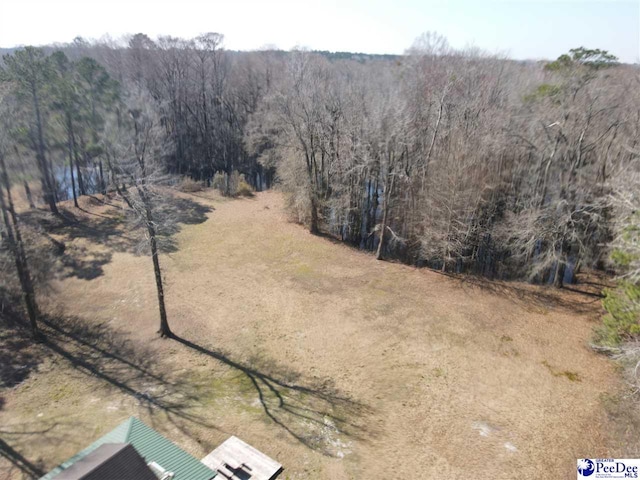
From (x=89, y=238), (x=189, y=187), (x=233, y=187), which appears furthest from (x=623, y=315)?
(x=189, y=187)

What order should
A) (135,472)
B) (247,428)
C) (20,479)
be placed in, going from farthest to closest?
(247,428), (20,479), (135,472)

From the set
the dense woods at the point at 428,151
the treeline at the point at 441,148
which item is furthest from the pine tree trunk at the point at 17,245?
the treeline at the point at 441,148

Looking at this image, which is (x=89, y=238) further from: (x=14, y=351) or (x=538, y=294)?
(x=538, y=294)

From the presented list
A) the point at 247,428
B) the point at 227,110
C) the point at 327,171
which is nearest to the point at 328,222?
the point at 327,171

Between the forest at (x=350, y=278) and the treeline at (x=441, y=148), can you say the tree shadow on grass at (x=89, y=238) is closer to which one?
the forest at (x=350, y=278)

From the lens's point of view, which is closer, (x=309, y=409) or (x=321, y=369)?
(x=309, y=409)

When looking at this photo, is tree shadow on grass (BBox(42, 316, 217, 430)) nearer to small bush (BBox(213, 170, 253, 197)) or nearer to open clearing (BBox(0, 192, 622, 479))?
open clearing (BBox(0, 192, 622, 479))

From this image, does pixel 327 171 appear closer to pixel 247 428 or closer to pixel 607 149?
pixel 607 149
